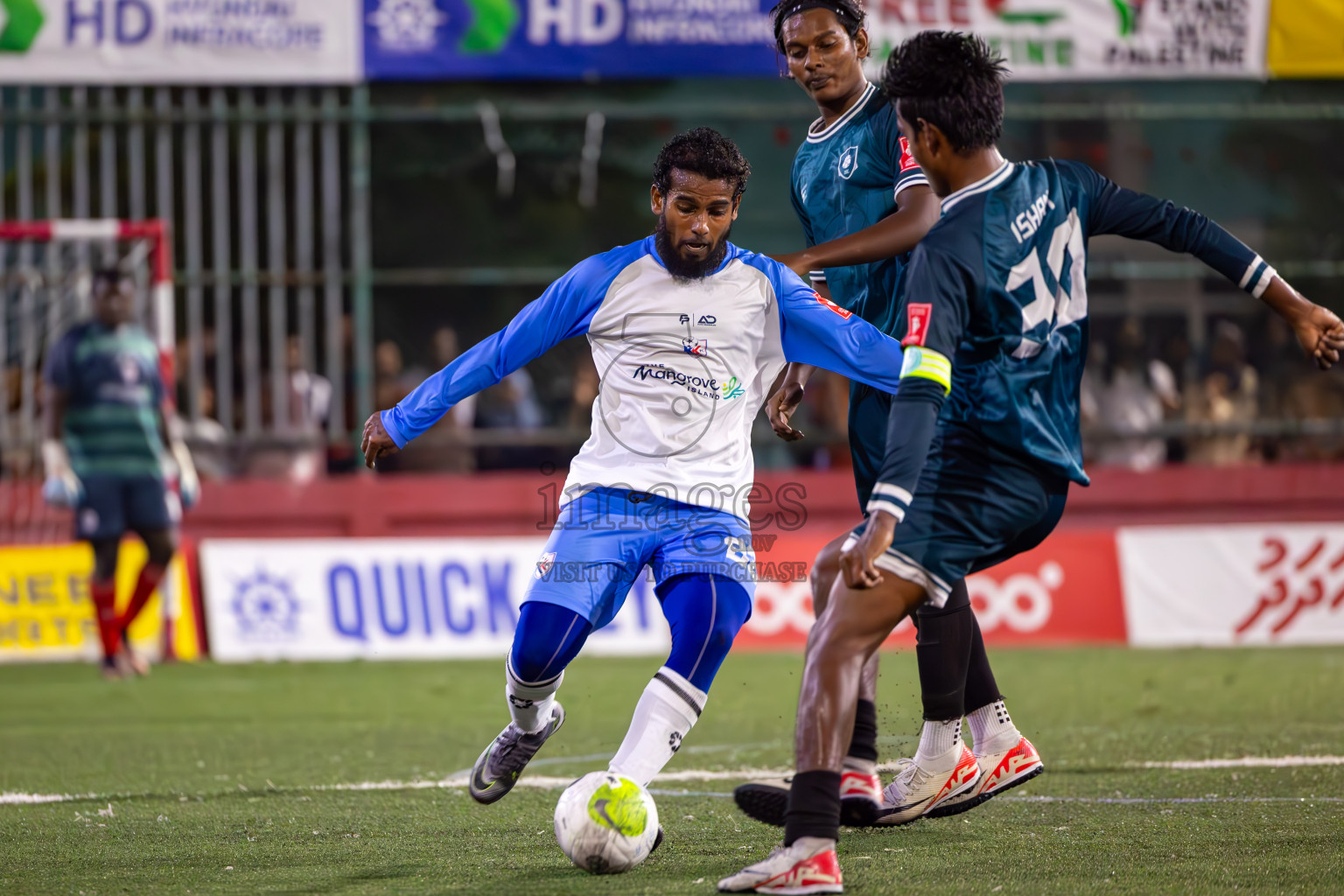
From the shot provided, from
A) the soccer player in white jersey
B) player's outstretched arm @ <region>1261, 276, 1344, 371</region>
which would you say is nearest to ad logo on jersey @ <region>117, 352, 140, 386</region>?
the soccer player in white jersey

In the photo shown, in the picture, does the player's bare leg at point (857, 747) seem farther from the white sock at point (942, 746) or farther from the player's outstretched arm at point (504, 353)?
the player's outstretched arm at point (504, 353)

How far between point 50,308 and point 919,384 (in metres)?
10.8

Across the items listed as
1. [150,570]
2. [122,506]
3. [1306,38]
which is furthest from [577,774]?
[1306,38]

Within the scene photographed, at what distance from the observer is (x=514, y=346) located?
485 centimetres

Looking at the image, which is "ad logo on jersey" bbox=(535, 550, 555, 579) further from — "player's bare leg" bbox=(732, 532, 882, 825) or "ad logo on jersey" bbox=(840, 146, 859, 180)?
"ad logo on jersey" bbox=(840, 146, 859, 180)

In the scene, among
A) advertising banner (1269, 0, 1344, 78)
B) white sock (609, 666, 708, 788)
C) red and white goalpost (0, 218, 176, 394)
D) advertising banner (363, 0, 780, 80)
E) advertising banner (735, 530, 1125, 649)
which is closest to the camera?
white sock (609, 666, 708, 788)

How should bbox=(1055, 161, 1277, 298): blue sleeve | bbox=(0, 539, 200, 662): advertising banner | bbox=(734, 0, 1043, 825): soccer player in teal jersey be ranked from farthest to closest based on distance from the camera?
bbox=(0, 539, 200, 662): advertising banner
bbox=(734, 0, 1043, 825): soccer player in teal jersey
bbox=(1055, 161, 1277, 298): blue sleeve

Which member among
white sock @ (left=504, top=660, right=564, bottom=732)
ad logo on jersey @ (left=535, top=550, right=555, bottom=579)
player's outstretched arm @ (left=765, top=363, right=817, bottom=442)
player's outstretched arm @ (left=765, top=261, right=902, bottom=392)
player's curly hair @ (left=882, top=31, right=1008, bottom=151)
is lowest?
white sock @ (left=504, top=660, right=564, bottom=732)

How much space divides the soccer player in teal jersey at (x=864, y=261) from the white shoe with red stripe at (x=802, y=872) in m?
0.93

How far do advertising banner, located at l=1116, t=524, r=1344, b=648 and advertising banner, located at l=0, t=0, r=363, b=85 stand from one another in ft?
24.3

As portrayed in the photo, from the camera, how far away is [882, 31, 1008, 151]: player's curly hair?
4.10m

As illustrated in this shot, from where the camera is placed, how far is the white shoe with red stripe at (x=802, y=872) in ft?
12.7

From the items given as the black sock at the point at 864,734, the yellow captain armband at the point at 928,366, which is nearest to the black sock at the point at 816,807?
the yellow captain armband at the point at 928,366

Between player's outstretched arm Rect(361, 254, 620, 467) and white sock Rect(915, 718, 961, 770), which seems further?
white sock Rect(915, 718, 961, 770)
